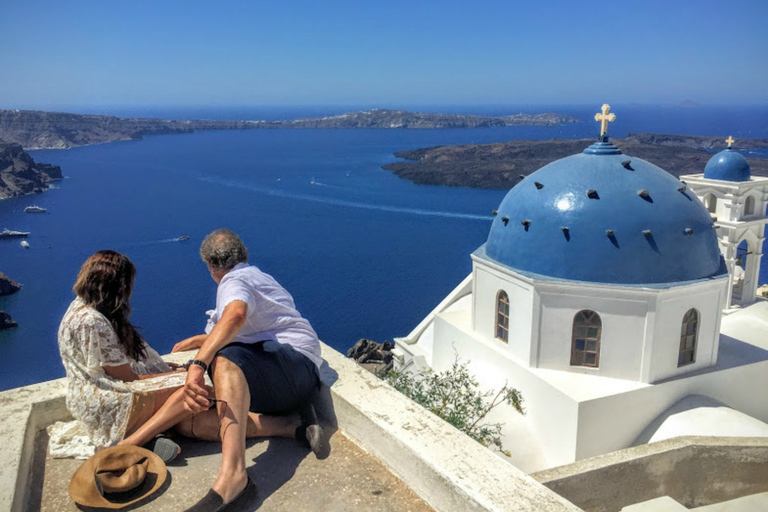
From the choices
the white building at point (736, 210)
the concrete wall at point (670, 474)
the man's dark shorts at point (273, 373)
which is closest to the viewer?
the man's dark shorts at point (273, 373)

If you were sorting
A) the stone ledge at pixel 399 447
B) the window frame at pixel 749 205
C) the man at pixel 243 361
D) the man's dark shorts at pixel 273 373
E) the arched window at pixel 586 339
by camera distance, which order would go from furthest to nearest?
the window frame at pixel 749 205 → the arched window at pixel 586 339 → the man's dark shorts at pixel 273 373 → the man at pixel 243 361 → the stone ledge at pixel 399 447

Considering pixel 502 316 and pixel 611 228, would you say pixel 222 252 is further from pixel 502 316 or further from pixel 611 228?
pixel 502 316

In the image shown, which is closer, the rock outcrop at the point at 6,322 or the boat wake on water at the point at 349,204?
the rock outcrop at the point at 6,322

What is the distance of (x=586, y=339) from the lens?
8.34 metres

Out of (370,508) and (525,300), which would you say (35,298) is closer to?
(525,300)

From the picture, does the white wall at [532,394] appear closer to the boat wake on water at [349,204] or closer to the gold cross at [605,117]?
the gold cross at [605,117]

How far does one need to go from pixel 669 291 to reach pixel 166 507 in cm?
687

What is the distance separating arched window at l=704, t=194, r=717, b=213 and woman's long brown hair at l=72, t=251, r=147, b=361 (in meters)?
12.7

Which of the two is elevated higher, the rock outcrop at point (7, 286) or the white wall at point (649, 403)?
the white wall at point (649, 403)

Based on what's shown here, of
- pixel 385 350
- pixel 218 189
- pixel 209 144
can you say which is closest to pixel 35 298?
pixel 385 350

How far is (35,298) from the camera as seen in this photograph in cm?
3703

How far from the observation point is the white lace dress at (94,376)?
3297 millimetres

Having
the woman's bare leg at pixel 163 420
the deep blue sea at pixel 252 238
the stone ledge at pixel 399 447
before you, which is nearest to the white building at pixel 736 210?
the stone ledge at pixel 399 447

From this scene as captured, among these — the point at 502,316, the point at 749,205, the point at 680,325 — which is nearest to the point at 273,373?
the point at 502,316
